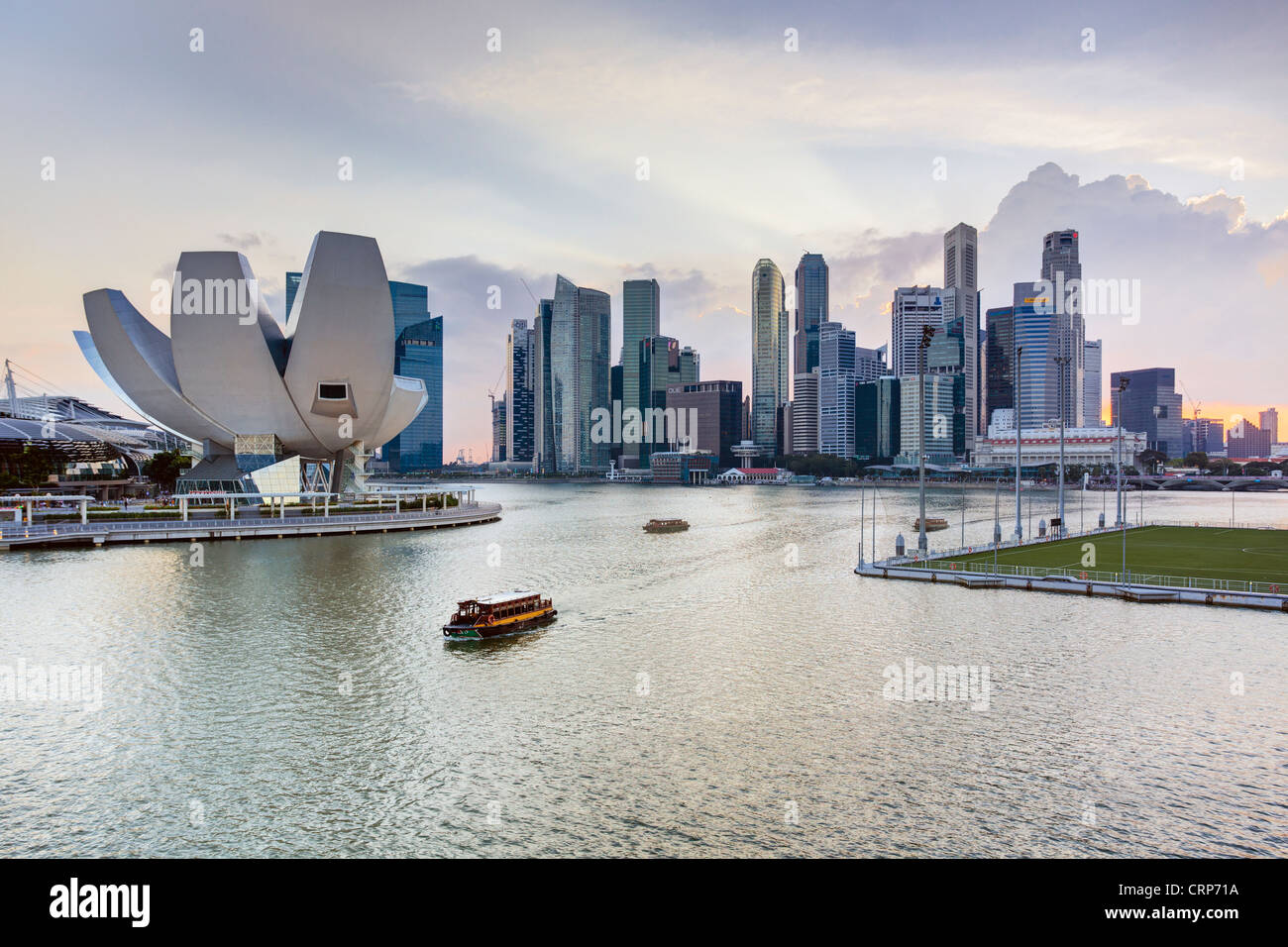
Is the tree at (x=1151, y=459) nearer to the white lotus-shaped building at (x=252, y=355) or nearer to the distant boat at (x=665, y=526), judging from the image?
the distant boat at (x=665, y=526)

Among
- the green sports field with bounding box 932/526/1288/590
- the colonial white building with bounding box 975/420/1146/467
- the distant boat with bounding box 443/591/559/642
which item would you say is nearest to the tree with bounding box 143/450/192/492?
the distant boat with bounding box 443/591/559/642

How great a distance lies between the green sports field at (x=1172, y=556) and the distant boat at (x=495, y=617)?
69.1ft

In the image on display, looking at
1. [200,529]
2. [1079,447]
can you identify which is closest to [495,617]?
[200,529]

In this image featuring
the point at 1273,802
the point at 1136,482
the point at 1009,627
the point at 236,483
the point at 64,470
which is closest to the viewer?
the point at 1273,802

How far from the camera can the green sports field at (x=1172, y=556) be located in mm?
34469

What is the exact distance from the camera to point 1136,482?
565ft

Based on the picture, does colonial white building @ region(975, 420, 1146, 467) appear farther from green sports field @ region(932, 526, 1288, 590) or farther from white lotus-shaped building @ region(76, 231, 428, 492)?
white lotus-shaped building @ region(76, 231, 428, 492)

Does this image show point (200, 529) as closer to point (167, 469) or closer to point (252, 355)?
point (252, 355)

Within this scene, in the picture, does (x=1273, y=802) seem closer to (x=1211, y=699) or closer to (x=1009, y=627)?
(x=1211, y=699)

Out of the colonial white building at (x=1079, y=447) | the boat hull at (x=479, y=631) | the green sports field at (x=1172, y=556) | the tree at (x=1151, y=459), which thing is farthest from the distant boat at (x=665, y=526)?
the tree at (x=1151, y=459)

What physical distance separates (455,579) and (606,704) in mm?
20161

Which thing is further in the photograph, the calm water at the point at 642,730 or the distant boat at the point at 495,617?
the distant boat at the point at 495,617

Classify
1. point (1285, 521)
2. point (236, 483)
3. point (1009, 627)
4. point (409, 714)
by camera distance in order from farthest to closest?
point (1285, 521)
point (236, 483)
point (1009, 627)
point (409, 714)
